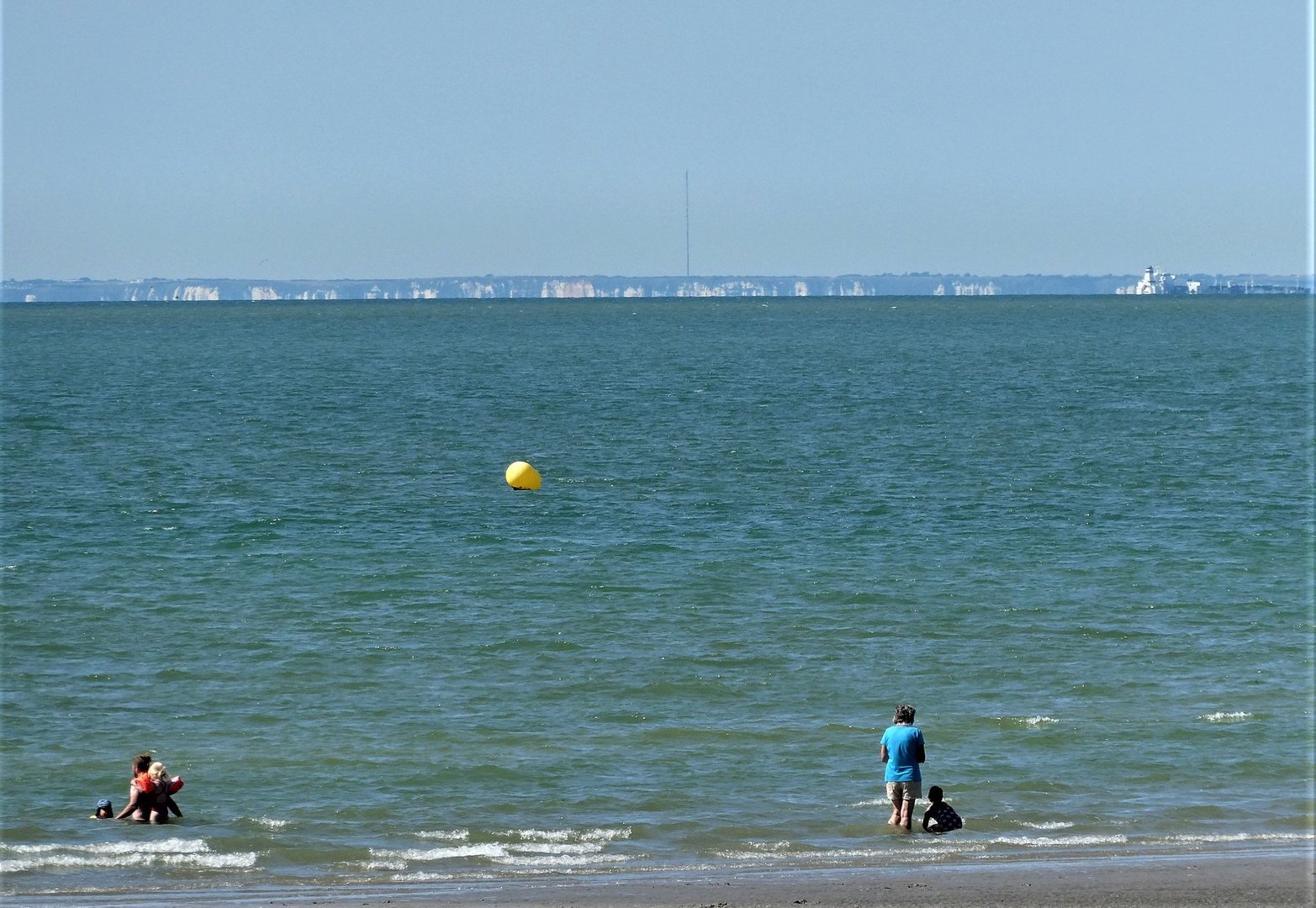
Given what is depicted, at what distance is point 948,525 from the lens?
38.1 m

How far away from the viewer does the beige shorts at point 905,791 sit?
1767cm

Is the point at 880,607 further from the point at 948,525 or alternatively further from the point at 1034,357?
the point at 1034,357

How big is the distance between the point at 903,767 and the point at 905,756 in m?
0.11

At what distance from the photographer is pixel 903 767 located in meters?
17.7

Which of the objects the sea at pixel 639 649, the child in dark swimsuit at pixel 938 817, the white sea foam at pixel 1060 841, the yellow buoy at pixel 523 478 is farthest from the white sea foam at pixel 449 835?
the yellow buoy at pixel 523 478

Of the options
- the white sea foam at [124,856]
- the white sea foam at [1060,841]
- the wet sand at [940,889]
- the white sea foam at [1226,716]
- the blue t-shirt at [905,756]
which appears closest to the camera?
the wet sand at [940,889]

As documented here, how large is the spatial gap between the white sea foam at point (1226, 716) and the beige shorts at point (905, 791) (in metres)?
6.18

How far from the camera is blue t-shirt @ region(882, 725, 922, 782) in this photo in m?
17.6

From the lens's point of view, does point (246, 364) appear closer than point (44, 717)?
No

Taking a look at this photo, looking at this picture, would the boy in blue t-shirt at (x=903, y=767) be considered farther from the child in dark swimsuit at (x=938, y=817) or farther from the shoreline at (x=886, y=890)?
the shoreline at (x=886, y=890)

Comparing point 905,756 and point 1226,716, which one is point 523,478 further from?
point 905,756

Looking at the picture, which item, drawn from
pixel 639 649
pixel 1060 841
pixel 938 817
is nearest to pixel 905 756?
pixel 938 817

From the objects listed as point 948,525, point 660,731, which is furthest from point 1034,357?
point 660,731

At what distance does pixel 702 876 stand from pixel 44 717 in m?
10.8
